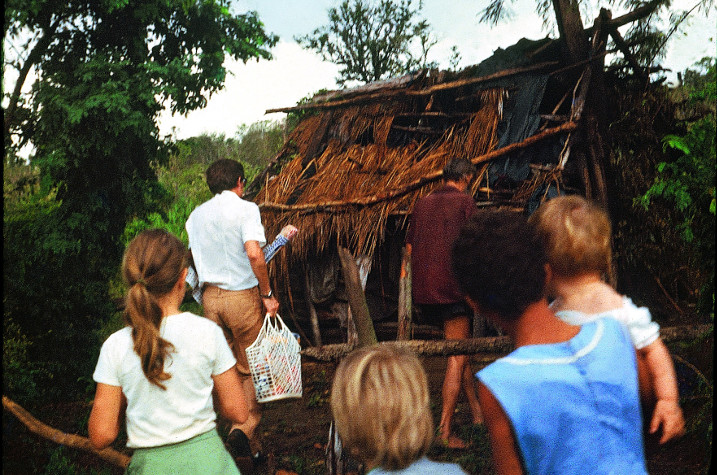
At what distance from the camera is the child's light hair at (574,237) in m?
1.75

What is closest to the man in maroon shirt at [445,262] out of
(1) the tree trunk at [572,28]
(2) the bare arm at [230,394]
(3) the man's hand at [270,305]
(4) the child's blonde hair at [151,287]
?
(3) the man's hand at [270,305]

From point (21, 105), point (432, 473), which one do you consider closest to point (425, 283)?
point (432, 473)

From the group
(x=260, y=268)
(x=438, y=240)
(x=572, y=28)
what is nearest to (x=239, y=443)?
(x=260, y=268)

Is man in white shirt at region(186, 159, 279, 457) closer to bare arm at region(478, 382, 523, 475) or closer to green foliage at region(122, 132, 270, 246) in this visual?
bare arm at region(478, 382, 523, 475)

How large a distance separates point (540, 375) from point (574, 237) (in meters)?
0.50

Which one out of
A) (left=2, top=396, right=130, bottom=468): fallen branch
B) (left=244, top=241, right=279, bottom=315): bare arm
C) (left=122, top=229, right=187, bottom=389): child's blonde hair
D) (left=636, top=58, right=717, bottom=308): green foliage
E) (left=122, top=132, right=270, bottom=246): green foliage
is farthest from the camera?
(left=122, top=132, right=270, bottom=246): green foliage

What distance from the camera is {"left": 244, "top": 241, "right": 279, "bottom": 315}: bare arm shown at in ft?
12.9

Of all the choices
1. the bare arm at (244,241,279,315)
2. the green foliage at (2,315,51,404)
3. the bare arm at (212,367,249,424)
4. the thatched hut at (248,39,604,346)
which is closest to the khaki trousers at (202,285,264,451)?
the bare arm at (244,241,279,315)

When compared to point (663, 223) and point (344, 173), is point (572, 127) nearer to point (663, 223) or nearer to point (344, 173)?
point (663, 223)

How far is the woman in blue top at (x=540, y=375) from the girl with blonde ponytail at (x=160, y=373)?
3.50 ft

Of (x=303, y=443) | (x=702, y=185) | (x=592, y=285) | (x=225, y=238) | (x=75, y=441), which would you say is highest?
(x=702, y=185)

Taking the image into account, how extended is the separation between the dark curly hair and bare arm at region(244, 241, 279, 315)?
2546 mm

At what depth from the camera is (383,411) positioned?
1516 millimetres

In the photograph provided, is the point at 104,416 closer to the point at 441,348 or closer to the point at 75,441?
the point at 75,441
